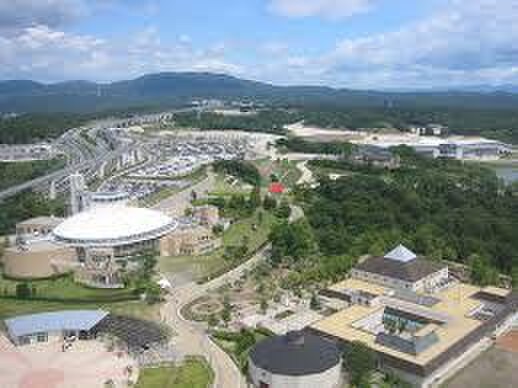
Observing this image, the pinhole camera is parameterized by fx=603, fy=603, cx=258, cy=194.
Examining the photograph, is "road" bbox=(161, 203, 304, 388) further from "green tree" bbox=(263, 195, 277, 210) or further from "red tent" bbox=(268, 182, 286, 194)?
"red tent" bbox=(268, 182, 286, 194)

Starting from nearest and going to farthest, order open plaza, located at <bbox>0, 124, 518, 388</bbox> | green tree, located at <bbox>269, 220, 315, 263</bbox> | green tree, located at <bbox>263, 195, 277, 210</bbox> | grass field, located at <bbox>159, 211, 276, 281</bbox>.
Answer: open plaza, located at <bbox>0, 124, 518, 388</bbox> < grass field, located at <bbox>159, 211, 276, 281</bbox> < green tree, located at <bbox>269, 220, 315, 263</bbox> < green tree, located at <bbox>263, 195, 277, 210</bbox>

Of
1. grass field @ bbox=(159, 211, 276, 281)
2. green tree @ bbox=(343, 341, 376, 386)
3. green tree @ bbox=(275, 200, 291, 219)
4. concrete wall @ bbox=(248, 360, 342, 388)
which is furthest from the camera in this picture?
green tree @ bbox=(275, 200, 291, 219)

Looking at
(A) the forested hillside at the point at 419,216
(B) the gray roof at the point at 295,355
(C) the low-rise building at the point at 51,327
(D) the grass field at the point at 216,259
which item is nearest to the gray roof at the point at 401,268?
(A) the forested hillside at the point at 419,216

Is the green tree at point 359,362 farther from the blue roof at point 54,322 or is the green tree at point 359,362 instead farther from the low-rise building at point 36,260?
the low-rise building at point 36,260

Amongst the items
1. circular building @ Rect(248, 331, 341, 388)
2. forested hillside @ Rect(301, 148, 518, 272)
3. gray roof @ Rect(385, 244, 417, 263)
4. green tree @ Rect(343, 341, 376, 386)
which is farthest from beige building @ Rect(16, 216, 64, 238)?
green tree @ Rect(343, 341, 376, 386)

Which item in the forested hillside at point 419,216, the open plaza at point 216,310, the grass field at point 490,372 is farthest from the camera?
the forested hillside at point 419,216

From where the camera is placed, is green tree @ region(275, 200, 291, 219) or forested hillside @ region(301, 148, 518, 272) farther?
green tree @ region(275, 200, 291, 219)

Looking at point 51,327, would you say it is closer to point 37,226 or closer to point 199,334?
point 199,334
